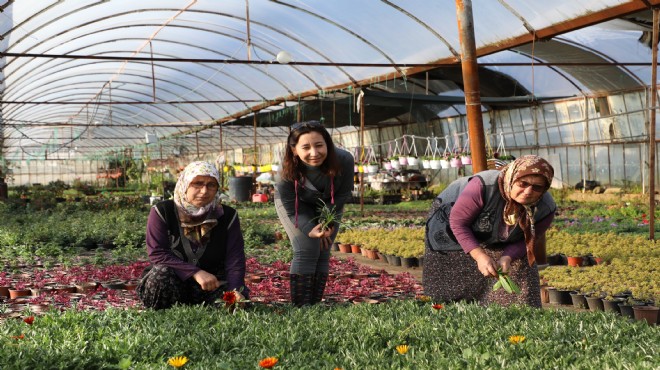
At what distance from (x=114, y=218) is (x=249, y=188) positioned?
8.37 metres

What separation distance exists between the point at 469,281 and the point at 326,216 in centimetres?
94

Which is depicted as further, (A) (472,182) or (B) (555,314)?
(A) (472,182)

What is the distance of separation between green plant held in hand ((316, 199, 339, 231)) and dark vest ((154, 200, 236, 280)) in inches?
21.1

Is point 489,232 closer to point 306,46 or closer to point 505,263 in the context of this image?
point 505,263

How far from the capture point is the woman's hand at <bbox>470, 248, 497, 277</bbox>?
3.42 m

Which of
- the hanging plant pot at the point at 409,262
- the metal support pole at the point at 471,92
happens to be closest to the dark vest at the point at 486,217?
the metal support pole at the point at 471,92

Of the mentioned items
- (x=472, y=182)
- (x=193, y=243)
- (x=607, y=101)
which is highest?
(x=607, y=101)

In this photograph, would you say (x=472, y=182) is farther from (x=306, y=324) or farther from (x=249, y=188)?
(x=249, y=188)

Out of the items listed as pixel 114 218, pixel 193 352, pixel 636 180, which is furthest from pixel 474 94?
pixel 636 180

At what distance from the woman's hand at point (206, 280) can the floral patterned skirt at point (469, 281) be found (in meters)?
1.31

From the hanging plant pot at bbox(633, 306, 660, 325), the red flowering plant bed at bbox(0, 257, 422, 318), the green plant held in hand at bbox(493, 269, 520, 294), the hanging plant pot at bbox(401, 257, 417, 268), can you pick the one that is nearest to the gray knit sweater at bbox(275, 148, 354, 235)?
the red flowering plant bed at bbox(0, 257, 422, 318)

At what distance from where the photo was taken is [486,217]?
366 cm

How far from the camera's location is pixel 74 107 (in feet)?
81.0

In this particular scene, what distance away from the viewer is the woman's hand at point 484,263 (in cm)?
342
